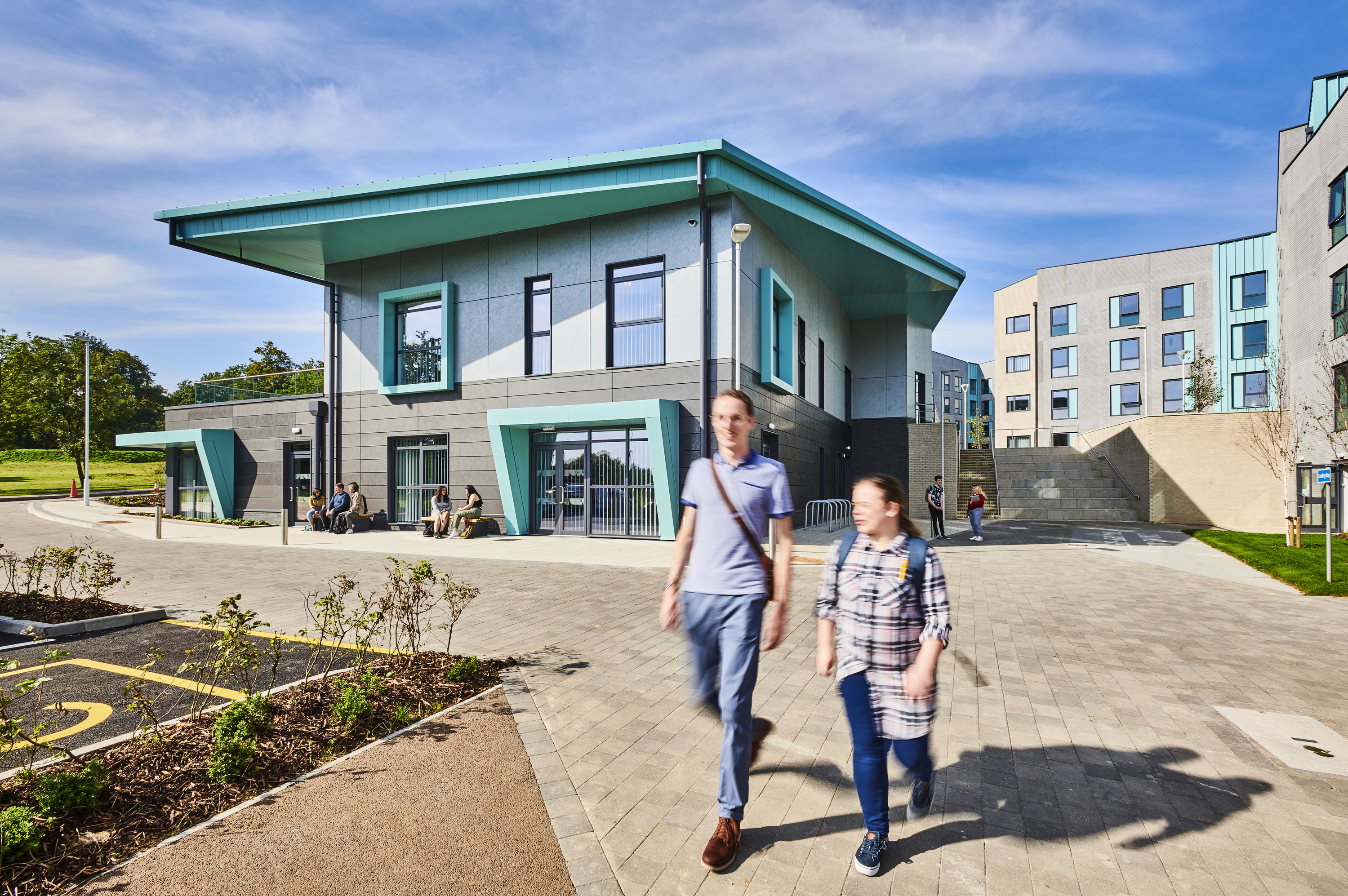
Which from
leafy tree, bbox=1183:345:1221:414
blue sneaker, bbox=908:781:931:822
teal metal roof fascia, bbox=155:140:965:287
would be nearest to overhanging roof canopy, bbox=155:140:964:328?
teal metal roof fascia, bbox=155:140:965:287

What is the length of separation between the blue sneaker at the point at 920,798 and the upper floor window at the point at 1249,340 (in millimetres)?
45747

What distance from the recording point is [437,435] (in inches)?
726

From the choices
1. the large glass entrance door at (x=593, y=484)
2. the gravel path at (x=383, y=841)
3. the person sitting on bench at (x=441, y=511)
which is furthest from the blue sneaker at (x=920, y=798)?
the person sitting on bench at (x=441, y=511)

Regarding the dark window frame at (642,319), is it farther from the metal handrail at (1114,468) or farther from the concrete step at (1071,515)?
the metal handrail at (1114,468)

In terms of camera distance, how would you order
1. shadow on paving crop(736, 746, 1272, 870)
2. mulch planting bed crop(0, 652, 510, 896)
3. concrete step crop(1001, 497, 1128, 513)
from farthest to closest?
concrete step crop(1001, 497, 1128, 513) → shadow on paving crop(736, 746, 1272, 870) → mulch planting bed crop(0, 652, 510, 896)

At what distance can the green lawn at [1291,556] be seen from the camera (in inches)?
373

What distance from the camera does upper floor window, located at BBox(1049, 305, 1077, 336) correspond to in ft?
139

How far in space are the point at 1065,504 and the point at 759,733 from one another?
2655 centimetres

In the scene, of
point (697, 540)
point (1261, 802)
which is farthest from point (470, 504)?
point (1261, 802)

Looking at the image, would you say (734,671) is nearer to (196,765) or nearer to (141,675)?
(196,765)

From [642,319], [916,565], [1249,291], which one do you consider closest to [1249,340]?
[1249,291]

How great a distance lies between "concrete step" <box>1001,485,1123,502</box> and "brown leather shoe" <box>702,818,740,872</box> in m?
26.5

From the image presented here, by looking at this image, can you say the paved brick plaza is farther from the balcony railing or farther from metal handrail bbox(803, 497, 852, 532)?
the balcony railing

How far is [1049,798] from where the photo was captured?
3.28m
